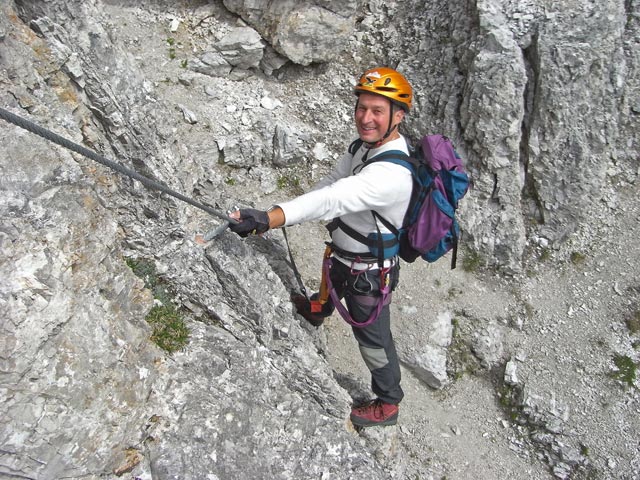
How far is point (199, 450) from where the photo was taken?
4.43 meters

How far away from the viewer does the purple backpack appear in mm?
5152

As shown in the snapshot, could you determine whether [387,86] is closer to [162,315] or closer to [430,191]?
[430,191]

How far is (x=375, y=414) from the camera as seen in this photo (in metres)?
6.68

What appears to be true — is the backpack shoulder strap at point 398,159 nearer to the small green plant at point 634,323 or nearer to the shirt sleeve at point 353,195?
the shirt sleeve at point 353,195

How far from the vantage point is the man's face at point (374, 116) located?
5.07m

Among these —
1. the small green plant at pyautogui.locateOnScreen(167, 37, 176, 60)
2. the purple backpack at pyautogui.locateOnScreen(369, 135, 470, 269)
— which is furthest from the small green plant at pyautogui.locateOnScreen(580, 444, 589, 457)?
the small green plant at pyautogui.locateOnScreen(167, 37, 176, 60)

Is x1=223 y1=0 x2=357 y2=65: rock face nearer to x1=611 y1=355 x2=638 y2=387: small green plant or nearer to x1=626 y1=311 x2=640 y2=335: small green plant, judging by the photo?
x1=626 y1=311 x2=640 y2=335: small green plant

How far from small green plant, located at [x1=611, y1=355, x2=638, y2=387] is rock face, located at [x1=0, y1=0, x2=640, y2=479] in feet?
3.96

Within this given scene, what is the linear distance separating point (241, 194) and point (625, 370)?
→ 902cm

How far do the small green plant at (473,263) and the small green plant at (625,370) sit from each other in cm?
332

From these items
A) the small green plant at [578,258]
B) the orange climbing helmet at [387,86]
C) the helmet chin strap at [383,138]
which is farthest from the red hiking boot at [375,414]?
the small green plant at [578,258]

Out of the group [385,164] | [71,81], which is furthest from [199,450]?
[71,81]

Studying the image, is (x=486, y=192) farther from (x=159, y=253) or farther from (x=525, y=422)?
(x=159, y=253)

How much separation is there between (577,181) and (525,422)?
5475mm
